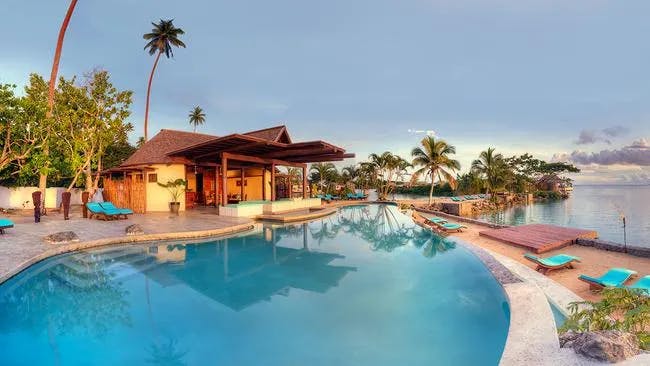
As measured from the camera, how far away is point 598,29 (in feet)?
48.3

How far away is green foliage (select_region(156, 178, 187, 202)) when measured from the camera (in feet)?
57.4

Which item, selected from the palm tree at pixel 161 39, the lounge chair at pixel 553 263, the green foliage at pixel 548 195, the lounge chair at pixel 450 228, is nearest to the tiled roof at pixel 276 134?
the lounge chair at pixel 450 228

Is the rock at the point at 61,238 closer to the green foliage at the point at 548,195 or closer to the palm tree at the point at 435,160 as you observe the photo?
the palm tree at the point at 435,160

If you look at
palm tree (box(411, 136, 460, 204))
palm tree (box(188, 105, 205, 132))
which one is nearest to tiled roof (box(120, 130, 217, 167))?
palm tree (box(411, 136, 460, 204))

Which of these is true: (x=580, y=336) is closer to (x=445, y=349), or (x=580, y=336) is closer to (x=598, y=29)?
(x=445, y=349)

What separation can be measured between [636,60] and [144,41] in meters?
40.7

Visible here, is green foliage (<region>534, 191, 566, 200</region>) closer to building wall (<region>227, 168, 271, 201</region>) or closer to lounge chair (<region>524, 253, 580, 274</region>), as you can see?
building wall (<region>227, 168, 271, 201</region>)

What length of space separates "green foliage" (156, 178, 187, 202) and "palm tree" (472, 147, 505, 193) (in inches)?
1229

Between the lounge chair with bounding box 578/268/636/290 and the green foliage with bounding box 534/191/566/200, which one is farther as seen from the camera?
the green foliage with bounding box 534/191/566/200

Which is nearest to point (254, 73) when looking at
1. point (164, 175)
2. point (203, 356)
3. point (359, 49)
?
point (359, 49)

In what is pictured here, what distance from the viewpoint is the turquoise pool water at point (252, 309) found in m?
3.94

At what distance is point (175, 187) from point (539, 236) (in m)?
18.7

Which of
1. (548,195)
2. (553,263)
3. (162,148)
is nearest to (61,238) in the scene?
(162,148)

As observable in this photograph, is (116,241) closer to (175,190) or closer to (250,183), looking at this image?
(175,190)
